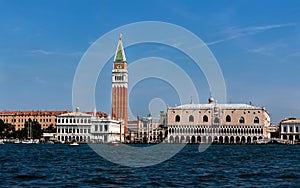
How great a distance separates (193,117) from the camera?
410 feet

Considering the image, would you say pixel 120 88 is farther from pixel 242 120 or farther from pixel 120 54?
pixel 242 120

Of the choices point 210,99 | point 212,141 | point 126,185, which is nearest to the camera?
point 126,185

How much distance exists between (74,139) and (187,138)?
90.7ft

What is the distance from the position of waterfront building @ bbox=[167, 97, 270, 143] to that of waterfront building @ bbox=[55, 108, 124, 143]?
51.7 ft

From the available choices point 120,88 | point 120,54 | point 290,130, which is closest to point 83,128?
point 120,88

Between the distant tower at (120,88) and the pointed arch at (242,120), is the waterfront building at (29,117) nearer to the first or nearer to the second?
the distant tower at (120,88)

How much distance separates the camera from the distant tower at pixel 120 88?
Result: 14012 cm

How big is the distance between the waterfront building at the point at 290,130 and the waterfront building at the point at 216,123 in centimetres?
1040

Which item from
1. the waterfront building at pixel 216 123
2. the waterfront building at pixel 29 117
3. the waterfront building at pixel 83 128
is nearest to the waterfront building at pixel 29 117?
the waterfront building at pixel 29 117

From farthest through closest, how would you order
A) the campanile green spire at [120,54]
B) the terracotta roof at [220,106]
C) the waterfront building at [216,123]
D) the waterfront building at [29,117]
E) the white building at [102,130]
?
the campanile green spire at [120,54] → the waterfront building at [29,117] → the white building at [102,130] → the terracotta roof at [220,106] → the waterfront building at [216,123]

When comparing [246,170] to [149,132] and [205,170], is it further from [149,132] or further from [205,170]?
[149,132]

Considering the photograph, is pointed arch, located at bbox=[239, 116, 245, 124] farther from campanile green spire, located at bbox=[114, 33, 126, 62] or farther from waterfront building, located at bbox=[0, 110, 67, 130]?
waterfront building, located at bbox=[0, 110, 67, 130]

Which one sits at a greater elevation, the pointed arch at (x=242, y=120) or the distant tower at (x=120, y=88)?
the distant tower at (x=120, y=88)

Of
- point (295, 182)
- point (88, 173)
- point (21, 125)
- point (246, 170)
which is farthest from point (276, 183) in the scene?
point (21, 125)
